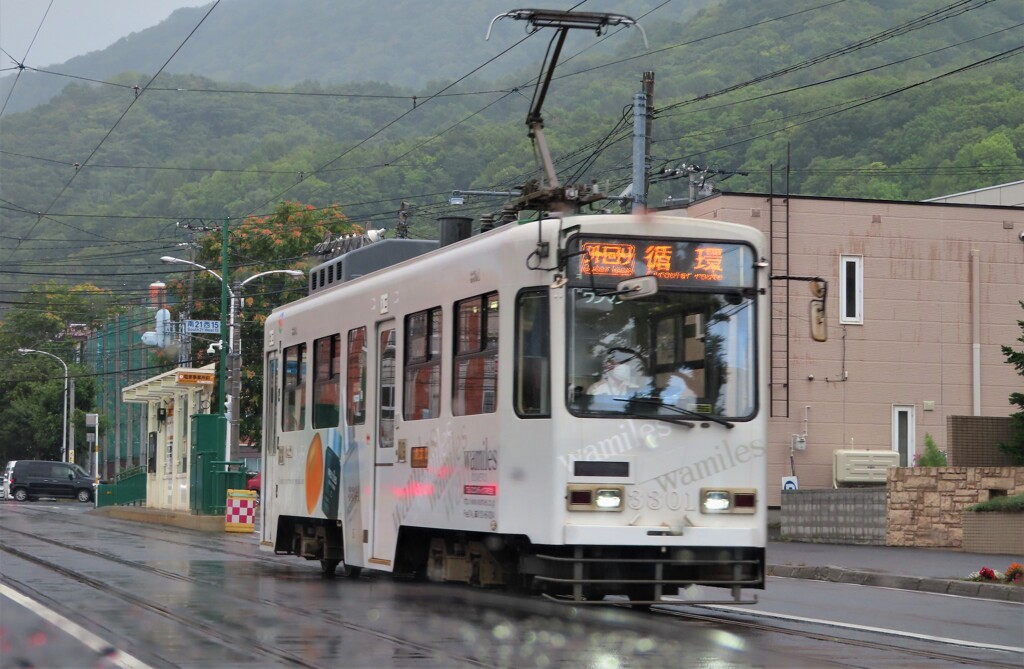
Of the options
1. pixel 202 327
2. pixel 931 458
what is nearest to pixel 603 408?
pixel 931 458

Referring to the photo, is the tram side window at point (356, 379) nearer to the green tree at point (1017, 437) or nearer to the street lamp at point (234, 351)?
the green tree at point (1017, 437)

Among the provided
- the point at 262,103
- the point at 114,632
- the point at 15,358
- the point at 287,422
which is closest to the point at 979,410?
the point at 287,422

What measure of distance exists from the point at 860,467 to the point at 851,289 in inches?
154

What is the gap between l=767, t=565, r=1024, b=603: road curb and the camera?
1736cm

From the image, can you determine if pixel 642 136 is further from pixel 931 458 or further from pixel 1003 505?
pixel 931 458

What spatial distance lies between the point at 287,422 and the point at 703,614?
260 inches

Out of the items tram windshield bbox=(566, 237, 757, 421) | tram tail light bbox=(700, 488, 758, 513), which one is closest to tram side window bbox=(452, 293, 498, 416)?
tram windshield bbox=(566, 237, 757, 421)

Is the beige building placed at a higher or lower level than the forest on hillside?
lower

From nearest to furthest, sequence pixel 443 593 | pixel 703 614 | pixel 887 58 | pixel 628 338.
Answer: pixel 628 338 → pixel 703 614 → pixel 443 593 → pixel 887 58

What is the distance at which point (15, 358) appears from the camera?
99.8 meters

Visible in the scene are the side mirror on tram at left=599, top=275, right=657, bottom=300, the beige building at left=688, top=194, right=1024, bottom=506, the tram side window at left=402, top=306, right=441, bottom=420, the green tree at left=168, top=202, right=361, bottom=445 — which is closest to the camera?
the side mirror on tram at left=599, top=275, right=657, bottom=300

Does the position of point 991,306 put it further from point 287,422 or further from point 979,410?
point 287,422

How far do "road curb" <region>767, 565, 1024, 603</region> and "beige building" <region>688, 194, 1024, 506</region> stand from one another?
11.2 m

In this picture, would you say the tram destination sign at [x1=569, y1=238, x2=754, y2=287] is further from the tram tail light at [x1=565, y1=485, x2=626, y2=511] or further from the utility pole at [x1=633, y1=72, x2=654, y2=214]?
the utility pole at [x1=633, y1=72, x2=654, y2=214]
